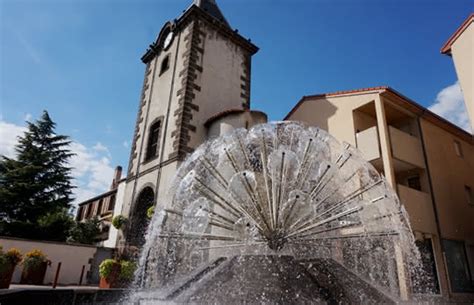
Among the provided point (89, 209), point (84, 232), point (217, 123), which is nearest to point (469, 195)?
point (217, 123)

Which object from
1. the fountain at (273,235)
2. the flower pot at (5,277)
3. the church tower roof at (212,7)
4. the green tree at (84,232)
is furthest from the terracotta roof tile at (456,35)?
the green tree at (84,232)

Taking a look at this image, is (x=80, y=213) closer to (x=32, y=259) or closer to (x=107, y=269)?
(x=32, y=259)

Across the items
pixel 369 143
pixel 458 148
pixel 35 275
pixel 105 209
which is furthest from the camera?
pixel 105 209

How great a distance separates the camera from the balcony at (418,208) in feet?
35.6

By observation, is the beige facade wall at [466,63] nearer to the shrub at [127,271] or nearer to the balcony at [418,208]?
the balcony at [418,208]

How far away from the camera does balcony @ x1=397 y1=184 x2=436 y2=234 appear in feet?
35.6

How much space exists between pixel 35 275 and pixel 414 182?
1418 centimetres

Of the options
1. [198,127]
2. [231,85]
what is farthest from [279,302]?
[231,85]

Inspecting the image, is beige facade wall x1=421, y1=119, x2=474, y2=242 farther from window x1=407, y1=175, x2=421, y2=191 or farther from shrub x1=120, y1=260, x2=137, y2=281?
shrub x1=120, y1=260, x2=137, y2=281

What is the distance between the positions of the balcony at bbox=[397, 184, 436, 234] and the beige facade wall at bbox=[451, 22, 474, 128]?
294cm

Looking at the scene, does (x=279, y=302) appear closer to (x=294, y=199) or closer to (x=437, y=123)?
(x=294, y=199)

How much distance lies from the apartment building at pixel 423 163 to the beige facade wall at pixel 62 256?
36.2 feet

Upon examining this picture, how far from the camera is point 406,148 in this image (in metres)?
12.2

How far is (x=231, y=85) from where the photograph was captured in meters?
16.2
